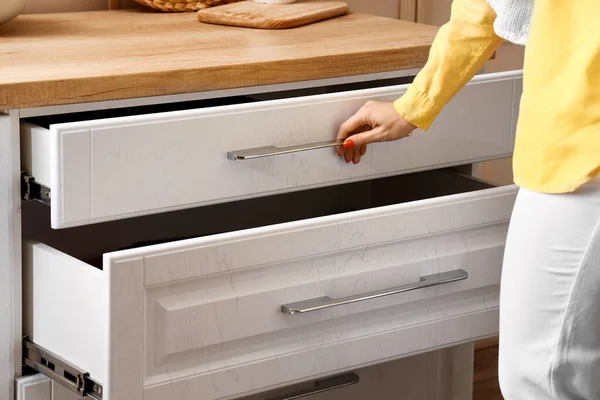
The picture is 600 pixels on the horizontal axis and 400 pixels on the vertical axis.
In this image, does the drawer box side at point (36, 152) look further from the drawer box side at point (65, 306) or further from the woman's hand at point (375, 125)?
the woman's hand at point (375, 125)

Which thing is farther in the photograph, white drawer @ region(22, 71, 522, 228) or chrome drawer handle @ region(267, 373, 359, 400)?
chrome drawer handle @ region(267, 373, 359, 400)

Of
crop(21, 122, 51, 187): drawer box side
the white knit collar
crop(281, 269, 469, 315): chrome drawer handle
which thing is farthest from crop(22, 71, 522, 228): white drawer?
the white knit collar

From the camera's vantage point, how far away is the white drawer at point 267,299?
101cm

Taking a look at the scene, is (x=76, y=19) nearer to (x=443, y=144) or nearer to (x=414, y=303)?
(x=443, y=144)

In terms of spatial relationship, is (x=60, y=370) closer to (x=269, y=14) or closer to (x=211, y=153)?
(x=211, y=153)

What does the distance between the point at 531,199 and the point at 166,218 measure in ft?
2.48

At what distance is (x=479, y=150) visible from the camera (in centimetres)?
139

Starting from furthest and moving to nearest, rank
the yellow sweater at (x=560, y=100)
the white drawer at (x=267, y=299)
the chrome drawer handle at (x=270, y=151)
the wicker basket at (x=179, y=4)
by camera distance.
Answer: the wicker basket at (x=179, y=4) < the chrome drawer handle at (x=270, y=151) < the white drawer at (x=267, y=299) < the yellow sweater at (x=560, y=100)

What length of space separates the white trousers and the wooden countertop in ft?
1.41

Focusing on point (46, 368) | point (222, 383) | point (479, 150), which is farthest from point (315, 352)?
point (479, 150)

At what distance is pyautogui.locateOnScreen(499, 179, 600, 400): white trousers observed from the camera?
860 millimetres

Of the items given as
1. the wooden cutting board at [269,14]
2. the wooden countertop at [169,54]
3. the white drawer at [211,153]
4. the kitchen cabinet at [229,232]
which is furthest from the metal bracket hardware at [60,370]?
the wooden cutting board at [269,14]

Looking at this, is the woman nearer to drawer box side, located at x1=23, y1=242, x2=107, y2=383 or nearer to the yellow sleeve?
the yellow sleeve

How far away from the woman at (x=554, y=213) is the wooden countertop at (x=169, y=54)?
344 millimetres
